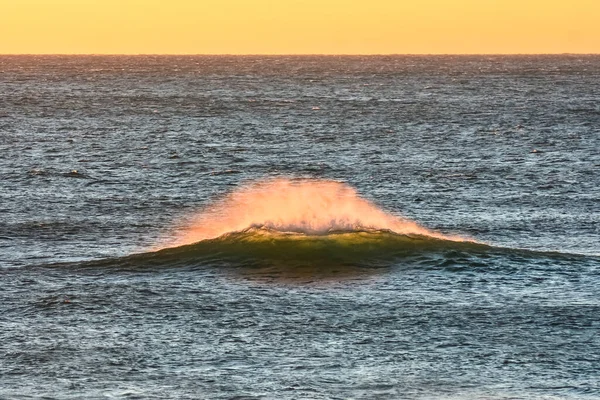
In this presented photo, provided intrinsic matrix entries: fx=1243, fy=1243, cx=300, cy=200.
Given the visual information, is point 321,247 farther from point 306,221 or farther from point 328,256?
point 306,221

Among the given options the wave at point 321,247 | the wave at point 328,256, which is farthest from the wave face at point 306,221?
the wave at point 328,256

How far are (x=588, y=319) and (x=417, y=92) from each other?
428ft

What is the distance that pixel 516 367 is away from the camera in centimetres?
2120

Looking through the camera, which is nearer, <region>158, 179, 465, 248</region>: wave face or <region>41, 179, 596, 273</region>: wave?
<region>41, 179, 596, 273</region>: wave

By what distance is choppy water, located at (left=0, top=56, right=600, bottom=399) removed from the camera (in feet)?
68.2

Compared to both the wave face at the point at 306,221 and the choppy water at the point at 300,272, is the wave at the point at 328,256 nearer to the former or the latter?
the choppy water at the point at 300,272

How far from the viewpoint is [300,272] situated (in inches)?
1210

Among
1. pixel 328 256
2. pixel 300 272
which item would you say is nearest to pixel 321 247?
pixel 328 256

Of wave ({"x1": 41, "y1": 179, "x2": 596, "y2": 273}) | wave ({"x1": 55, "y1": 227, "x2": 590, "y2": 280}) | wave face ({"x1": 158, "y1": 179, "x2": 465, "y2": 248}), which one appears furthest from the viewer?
wave face ({"x1": 158, "y1": 179, "x2": 465, "y2": 248})

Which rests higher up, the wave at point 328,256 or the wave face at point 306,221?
the wave face at point 306,221

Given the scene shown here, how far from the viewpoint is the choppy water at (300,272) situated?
818 inches

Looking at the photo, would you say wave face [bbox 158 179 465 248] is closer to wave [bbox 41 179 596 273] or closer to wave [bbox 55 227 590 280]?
wave [bbox 41 179 596 273]

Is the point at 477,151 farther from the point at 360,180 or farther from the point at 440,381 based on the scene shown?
the point at 440,381

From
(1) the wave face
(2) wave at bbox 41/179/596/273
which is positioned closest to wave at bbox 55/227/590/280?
(2) wave at bbox 41/179/596/273
